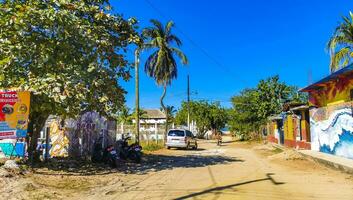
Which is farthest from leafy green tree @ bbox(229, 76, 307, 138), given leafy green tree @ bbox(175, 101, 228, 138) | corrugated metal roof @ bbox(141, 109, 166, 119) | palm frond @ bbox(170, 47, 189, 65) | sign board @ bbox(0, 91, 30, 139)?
corrugated metal roof @ bbox(141, 109, 166, 119)

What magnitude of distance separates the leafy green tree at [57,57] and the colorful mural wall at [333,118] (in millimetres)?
10310

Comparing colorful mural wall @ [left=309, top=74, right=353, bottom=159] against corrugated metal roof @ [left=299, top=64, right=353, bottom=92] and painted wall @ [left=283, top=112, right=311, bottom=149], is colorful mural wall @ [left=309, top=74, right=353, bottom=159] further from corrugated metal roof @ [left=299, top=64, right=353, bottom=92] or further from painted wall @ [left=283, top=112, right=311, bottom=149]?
painted wall @ [left=283, top=112, right=311, bottom=149]

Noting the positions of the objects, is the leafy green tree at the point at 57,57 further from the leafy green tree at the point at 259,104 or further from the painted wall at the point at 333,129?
the leafy green tree at the point at 259,104

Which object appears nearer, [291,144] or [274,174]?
[274,174]

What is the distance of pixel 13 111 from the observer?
12.3 meters

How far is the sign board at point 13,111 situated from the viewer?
12.2 metres

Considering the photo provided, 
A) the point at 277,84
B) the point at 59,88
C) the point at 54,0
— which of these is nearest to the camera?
the point at 59,88

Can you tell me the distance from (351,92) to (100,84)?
10997mm

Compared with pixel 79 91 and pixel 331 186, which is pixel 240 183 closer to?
pixel 331 186

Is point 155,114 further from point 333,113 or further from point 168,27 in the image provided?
point 333,113

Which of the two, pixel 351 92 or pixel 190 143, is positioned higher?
pixel 351 92

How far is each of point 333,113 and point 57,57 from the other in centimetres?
1361

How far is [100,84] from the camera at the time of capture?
13867 millimetres

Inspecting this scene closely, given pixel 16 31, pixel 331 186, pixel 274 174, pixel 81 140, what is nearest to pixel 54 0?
pixel 16 31
